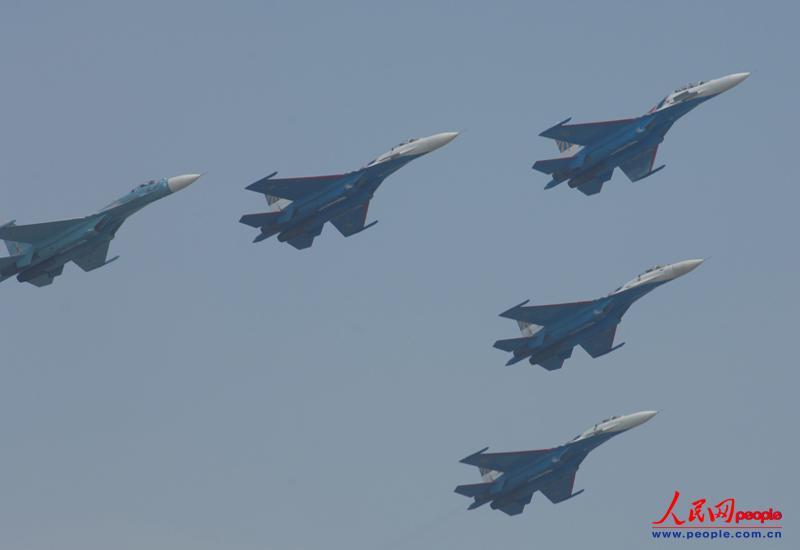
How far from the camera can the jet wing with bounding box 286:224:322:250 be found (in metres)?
92.2

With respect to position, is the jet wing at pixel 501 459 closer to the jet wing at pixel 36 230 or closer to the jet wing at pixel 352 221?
the jet wing at pixel 352 221

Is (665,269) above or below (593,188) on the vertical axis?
below

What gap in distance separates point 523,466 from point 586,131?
22449 mm

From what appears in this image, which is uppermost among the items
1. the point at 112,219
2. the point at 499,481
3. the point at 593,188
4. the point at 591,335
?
the point at 112,219

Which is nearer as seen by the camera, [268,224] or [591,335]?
[268,224]

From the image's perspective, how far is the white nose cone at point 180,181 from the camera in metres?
86.1

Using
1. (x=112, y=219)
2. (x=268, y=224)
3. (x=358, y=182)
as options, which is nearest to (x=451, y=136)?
(x=358, y=182)

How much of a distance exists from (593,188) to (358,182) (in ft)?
54.7

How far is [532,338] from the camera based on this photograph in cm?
9506

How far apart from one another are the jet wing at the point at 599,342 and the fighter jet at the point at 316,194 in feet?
55.5

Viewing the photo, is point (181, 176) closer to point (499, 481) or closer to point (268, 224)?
point (268, 224)

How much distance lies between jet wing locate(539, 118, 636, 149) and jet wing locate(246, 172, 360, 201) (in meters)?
14.2

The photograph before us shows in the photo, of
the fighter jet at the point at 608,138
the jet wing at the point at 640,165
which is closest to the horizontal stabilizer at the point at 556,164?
the fighter jet at the point at 608,138

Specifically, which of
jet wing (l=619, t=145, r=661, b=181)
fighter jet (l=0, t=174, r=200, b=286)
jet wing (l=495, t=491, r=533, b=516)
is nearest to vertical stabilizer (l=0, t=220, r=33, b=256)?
fighter jet (l=0, t=174, r=200, b=286)
